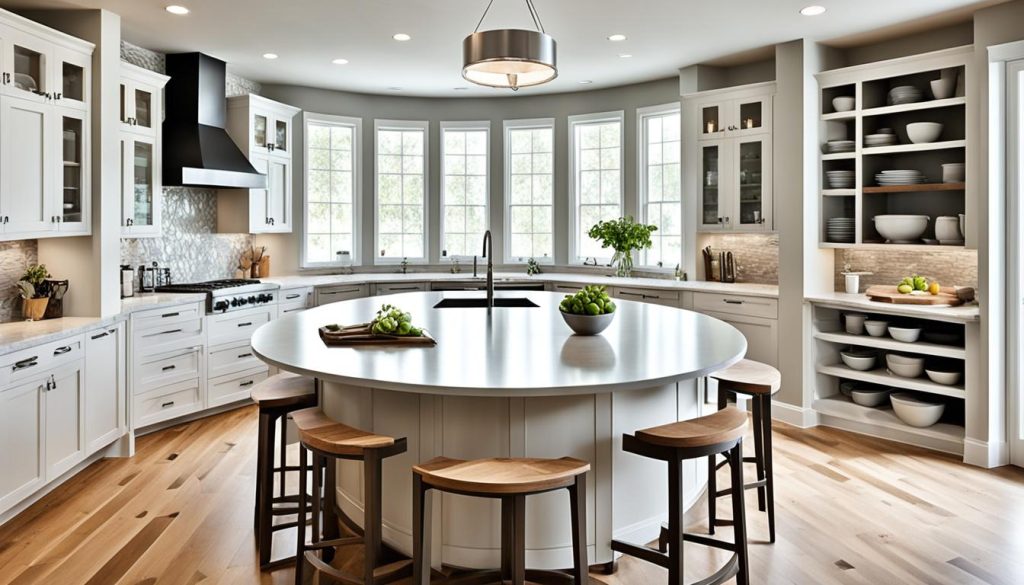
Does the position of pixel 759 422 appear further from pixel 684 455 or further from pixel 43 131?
pixel 43 131

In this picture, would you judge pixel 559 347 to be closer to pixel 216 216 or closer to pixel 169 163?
pixel 169 163

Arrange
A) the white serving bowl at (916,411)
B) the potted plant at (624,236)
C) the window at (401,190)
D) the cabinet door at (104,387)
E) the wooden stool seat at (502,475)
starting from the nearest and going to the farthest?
the wooden stool seat at (502,475) → the cabinet door at (104,387) → the white serving bowl at (916,411) → the potted plant at (624,236) → the window at (401,190)

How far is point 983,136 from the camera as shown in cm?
439

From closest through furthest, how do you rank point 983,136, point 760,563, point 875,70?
point 760,563, point 983,136, point 875,70

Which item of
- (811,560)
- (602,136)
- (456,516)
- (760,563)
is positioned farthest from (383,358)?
(602,136)

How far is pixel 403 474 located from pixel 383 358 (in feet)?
1.64

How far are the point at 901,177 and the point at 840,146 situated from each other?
516 millimetres

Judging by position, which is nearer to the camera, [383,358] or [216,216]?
[383,358]

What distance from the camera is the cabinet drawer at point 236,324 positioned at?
18.4ft

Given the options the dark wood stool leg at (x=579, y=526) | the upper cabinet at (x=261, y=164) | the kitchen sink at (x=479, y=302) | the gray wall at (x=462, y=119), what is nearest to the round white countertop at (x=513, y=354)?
the dark wood stool leg at (x=579, y=526)

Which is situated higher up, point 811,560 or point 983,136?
point 983,136

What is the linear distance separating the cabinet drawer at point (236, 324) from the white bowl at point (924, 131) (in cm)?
522

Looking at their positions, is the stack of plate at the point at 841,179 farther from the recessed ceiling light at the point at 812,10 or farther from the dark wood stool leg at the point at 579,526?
the dark wood stool leg at the point at 579,526

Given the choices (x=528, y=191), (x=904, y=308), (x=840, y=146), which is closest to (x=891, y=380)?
(x=904, y=308)
